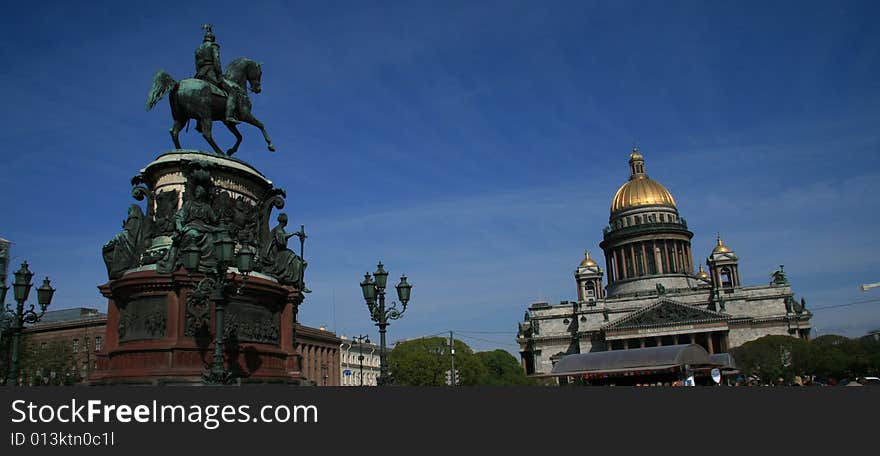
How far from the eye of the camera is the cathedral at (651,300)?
3679 inches

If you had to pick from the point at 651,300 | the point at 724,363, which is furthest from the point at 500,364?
the point at 724,363

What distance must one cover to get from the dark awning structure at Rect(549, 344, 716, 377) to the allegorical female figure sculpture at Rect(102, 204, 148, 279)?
22704 millimetres

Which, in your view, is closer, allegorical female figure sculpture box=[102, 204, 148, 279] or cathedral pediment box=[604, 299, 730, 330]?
allegorical female figure sculpture box=[102, 204, 148, 279]

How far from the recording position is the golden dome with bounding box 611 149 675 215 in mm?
114500

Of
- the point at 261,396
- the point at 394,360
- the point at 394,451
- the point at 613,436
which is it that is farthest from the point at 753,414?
the point at 394,360

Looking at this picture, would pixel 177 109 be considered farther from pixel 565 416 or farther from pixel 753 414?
pixel 753 414

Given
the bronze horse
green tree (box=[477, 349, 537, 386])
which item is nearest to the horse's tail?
the bronze horse

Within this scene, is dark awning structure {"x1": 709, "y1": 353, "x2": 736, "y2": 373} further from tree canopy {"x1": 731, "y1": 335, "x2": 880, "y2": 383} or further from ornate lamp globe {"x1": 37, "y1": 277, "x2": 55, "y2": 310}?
ornate lamp globe {"x1": 37, "y1": 277, "x2": 55, "y2": 310}

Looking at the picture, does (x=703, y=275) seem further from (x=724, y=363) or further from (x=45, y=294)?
(x=45, y=294)

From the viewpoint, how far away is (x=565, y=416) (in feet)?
37.2

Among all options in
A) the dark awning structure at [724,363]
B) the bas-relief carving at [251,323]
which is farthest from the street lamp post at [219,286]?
the dark awning structure at [724,363]

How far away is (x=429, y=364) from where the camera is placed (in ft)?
258

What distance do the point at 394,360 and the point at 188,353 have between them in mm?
66709

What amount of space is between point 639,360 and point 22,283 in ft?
88.6
